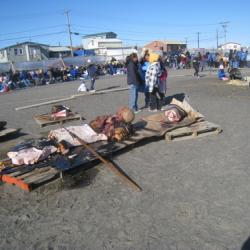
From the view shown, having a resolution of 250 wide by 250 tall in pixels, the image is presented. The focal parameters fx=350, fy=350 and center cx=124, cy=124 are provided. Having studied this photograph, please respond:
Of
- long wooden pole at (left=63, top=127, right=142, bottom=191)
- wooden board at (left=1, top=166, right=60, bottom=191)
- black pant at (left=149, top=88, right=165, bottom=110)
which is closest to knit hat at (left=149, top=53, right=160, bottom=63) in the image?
black pant at (left=149, top=88, right=165, bottom=110)

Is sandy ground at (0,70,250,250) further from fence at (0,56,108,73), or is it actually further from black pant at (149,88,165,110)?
fence at (0,56,108,73)

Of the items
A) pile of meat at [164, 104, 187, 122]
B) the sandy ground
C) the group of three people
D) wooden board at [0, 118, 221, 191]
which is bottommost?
the sandy ground

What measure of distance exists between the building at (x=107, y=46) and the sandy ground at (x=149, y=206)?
36457 mm

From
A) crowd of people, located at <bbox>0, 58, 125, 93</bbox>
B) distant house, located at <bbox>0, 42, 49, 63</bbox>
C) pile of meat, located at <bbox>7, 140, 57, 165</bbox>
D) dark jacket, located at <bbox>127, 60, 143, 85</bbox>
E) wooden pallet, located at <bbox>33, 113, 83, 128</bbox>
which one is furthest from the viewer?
distant house, located at <bbox>0, 42, 49, 63</bbox>

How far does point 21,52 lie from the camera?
239 ft

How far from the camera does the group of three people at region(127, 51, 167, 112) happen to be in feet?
35.7

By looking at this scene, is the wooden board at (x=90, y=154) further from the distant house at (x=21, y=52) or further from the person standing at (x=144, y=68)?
the distant house at (x=21, y=52)

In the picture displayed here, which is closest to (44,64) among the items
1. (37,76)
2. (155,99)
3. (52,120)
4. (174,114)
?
(37,76)

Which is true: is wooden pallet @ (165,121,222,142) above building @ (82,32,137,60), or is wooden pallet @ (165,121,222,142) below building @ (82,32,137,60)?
below

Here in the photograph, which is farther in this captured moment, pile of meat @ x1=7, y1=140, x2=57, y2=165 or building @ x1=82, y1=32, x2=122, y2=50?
building @ x1=82, y1=32, x2=122, y2=50

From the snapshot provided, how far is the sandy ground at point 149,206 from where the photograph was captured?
3826 mm

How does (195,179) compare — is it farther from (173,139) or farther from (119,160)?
(173,139)

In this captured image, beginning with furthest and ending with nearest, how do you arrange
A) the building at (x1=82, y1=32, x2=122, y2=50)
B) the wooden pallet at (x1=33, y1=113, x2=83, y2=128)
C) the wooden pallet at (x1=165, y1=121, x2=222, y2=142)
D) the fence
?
the building at (x1=82, y1=32, x2=122, y2=50), the fence, the wooden pallet at (x1=33, y1=113, x2=83, y2=128), the wooden pallet at (x1=165, y1=121, x2=222, y2=142)

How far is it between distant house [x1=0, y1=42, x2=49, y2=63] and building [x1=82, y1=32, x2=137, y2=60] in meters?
12.5
